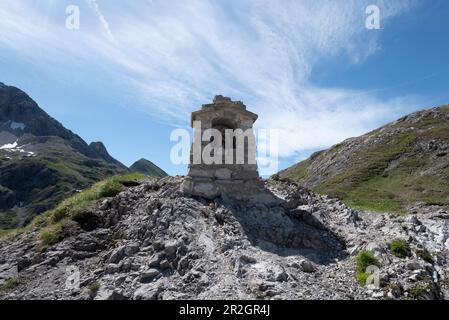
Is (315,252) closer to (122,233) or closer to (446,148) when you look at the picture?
(122,233)

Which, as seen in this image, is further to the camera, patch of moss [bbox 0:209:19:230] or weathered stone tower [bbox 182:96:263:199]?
patch of moss [bbox 0:209:19:230]

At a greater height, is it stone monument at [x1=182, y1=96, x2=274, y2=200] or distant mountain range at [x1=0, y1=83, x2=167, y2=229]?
distant mountain range at [x1=0, y1=83, x2=167, y2=229]

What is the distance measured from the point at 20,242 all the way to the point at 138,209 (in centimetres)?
535

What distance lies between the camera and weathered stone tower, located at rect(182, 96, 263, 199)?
15.8 m

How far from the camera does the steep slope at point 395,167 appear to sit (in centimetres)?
3972

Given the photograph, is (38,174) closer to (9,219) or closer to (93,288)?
(9,219)

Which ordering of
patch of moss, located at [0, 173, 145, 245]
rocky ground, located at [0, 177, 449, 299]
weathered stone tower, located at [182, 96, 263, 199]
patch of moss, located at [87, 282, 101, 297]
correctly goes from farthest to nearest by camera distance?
weathered stone tower, located at [182, 96, 263, 199] < patch of moss, located at [0, 173, 145, 245] < patch of moss, located at [87, 282, 101, 297] < rocky ground, located at [0, 177, 449, 299]

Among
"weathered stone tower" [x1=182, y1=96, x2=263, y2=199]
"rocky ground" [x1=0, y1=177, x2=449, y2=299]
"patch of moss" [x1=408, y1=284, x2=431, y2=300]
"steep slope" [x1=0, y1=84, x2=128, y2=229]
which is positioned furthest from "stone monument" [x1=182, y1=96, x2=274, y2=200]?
"steep slope" [x1=0, y1=84, x2=128, y2=229]

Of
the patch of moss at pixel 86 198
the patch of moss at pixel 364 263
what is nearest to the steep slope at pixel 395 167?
the patch of moss at pixel 364 263

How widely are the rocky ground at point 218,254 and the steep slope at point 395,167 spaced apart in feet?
53.7

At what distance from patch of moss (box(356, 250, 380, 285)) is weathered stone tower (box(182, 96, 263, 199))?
5.71m

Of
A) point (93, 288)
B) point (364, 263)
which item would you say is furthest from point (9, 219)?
point (364, 263)

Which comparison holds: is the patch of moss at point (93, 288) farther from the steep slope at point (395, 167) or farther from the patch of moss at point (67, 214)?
the steep slope at point (395, 167)

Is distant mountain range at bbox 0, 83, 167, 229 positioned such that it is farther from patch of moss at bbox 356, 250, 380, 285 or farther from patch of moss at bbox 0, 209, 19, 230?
patch of moss at bbox 356, 250, 380, 285
